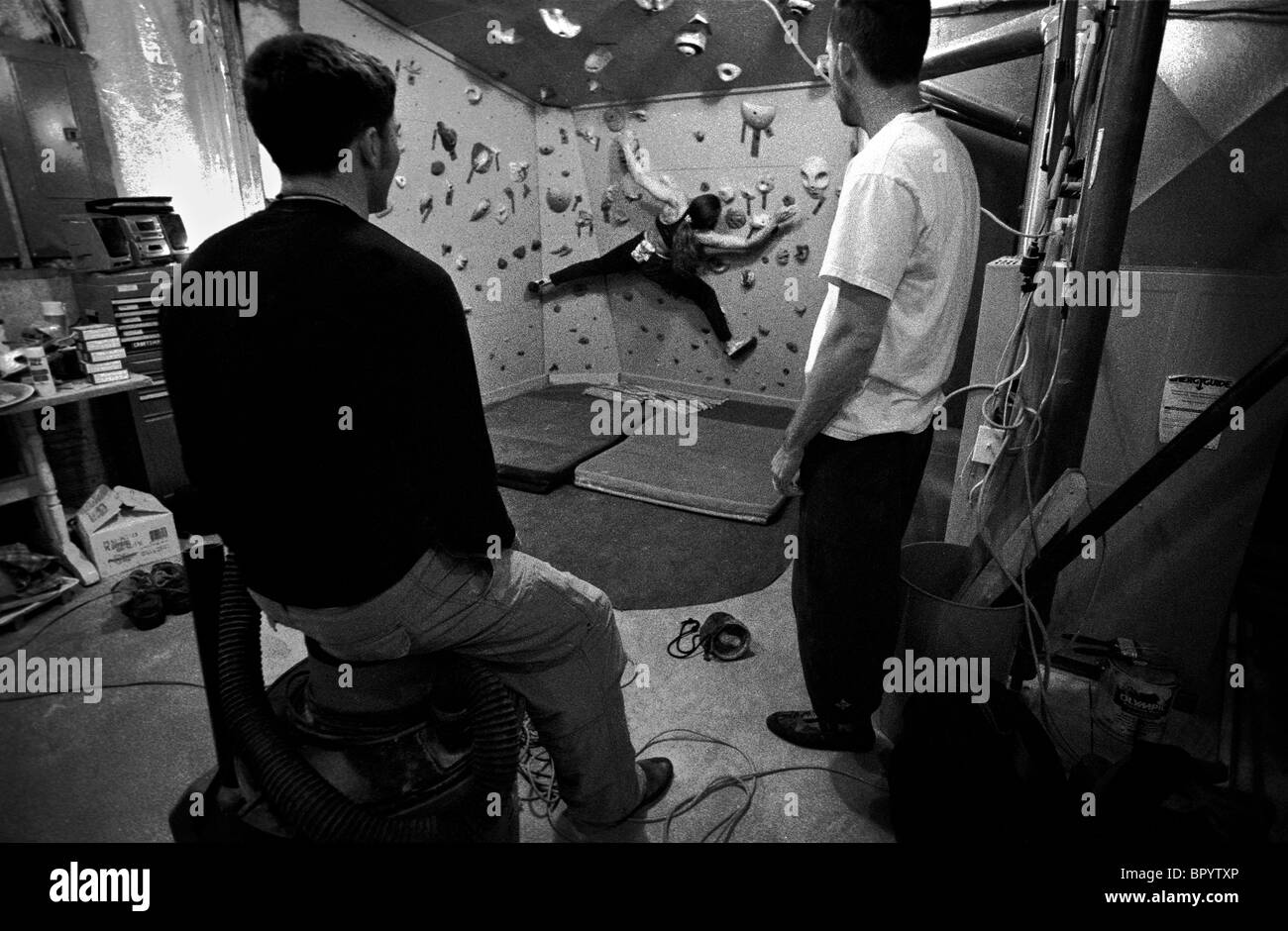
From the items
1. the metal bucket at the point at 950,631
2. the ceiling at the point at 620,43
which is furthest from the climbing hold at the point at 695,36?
the metal bucket at the point at 950,631

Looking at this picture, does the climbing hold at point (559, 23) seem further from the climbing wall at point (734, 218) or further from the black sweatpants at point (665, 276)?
the black sweatpants at point (665, 276)

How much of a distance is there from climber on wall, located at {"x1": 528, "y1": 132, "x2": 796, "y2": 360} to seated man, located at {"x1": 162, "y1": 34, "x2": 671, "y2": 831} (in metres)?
3.88

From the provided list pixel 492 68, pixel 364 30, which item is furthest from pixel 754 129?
pixel 364 30

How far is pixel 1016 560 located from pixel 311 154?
173 cm

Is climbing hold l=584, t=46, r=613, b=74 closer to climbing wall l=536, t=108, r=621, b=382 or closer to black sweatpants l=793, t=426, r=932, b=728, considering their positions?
climbing wall l=536, t=108, r=621, b=382

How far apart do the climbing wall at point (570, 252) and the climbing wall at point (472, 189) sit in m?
0.10

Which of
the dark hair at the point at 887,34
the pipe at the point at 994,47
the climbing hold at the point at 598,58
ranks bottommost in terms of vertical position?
the dark hair at the point at 887,34

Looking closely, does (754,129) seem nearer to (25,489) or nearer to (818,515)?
(818,515)

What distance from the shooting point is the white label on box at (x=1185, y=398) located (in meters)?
1.88

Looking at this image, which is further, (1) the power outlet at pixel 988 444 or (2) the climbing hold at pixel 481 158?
(2) the climbing hold at pixel 481 158

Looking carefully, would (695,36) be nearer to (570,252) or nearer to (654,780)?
(570,252)

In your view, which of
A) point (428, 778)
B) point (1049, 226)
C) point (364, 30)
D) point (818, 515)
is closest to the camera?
point (428, 778)

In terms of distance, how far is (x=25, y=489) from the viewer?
8.70ft
